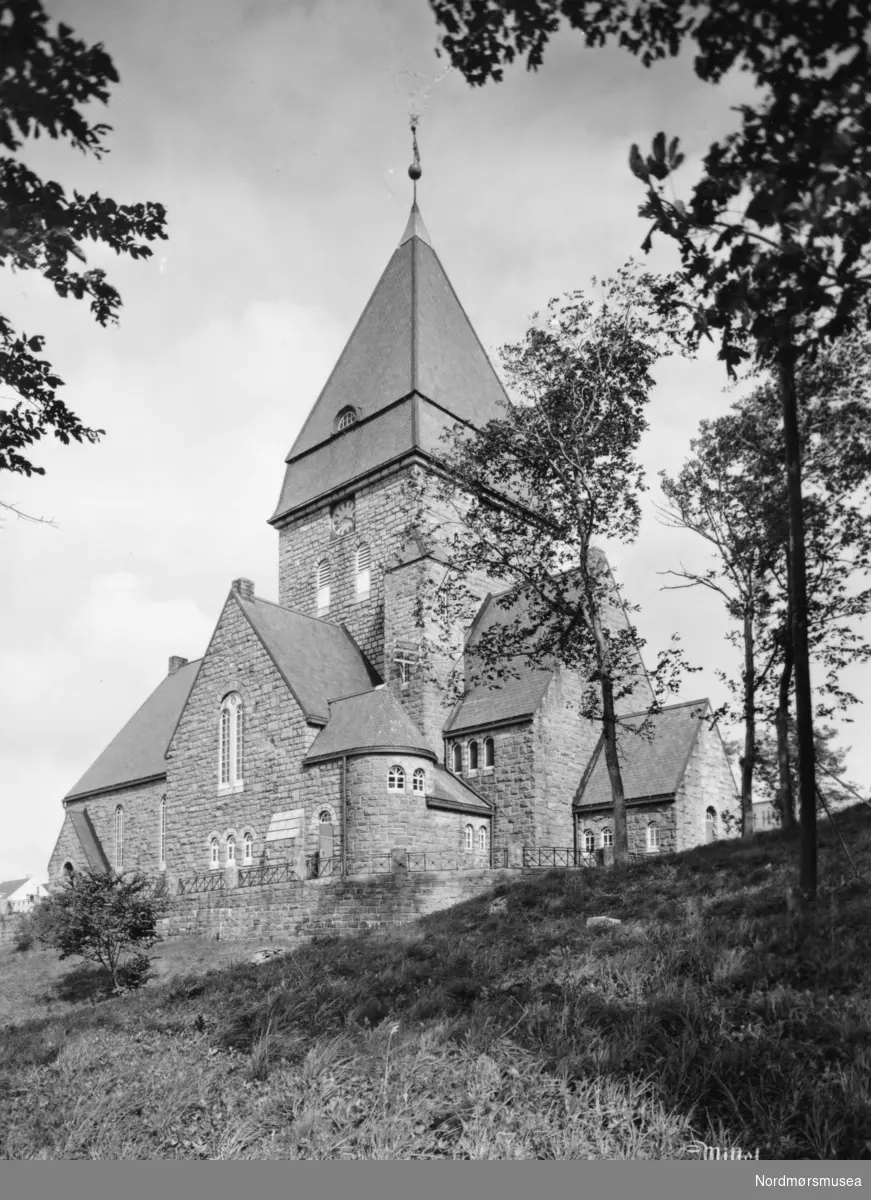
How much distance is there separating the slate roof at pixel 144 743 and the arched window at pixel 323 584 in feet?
25.2

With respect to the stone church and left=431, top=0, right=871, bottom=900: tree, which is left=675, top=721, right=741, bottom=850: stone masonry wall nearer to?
the stone church

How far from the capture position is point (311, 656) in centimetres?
3438

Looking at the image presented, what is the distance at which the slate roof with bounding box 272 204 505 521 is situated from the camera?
37438 mm

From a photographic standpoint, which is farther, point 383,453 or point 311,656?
point 383,453

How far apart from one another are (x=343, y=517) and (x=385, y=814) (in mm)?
14918

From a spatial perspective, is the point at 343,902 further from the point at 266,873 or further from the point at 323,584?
the point at 323,584

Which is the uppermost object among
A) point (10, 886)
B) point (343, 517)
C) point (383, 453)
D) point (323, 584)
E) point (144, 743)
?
point (383, 453)

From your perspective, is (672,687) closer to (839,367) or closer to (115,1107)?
(839,367)

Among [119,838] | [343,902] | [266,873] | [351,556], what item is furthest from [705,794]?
[119,838]

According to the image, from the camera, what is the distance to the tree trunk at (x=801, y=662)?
9891mm

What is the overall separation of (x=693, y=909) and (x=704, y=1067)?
18.0 ft

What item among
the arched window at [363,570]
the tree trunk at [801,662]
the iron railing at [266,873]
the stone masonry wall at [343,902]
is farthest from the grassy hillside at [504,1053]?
the arched window at [363,570]

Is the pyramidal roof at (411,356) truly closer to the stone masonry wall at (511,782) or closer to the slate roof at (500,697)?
the slate roof at (500,697)

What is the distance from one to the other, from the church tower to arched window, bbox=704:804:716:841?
9253 mm
